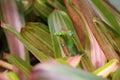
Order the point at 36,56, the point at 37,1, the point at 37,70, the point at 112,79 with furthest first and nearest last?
the point at 37,1
the point at 36,56
the point at 112,79
the point at 37,70

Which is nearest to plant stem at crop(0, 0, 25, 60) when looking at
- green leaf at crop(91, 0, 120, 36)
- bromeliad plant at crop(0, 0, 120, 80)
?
bromeliad plant at crop(0, 0, 120, 80)

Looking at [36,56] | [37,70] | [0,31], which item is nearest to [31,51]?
[36,56]

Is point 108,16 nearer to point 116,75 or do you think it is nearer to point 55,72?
point 116,75

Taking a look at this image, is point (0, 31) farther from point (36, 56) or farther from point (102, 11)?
point (102, 11)

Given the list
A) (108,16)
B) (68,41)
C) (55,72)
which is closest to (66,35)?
(68,41)

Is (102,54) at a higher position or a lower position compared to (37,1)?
lower

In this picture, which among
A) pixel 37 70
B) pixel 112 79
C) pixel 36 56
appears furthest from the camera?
pixel 36 56

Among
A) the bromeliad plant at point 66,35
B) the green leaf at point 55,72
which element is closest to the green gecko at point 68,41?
the bromeliad plant at point 66,35

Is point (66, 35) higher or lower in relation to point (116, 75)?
higher
